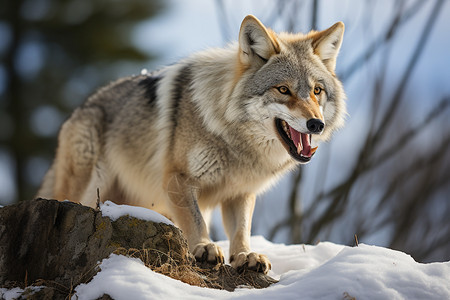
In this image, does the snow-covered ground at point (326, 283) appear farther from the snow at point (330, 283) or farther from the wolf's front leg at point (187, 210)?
Answer: the wolf's front leg at point (187, 210)

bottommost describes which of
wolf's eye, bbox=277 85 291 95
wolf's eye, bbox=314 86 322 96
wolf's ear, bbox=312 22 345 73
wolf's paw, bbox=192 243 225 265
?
wolf's paw, bbox=192 243 225 265

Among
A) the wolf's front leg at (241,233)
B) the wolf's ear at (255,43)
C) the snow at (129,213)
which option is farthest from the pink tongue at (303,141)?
the snow at (129,213)

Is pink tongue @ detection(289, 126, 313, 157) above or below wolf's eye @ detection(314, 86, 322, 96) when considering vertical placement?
below

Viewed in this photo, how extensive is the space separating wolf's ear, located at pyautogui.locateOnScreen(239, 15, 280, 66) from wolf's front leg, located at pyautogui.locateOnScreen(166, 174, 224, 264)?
4.21ft

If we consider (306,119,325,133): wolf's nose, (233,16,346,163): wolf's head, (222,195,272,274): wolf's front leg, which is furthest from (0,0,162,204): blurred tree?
(306,119,325,133): wolf's nose

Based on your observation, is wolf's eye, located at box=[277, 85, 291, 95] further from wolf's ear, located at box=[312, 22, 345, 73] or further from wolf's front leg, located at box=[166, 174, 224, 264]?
wolf's front leg, located at box=[166, 174, 224, 264]

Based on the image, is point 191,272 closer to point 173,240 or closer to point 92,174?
point 173,240

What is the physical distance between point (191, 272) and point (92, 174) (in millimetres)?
2671

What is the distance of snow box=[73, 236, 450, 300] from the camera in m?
2.56

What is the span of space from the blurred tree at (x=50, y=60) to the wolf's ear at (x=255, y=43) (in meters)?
9.46

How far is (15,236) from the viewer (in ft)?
9.43

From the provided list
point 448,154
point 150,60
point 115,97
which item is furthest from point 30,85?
point 448,154

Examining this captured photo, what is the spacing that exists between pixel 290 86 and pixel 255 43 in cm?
57

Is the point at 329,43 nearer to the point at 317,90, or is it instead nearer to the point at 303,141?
the point at 317,90
